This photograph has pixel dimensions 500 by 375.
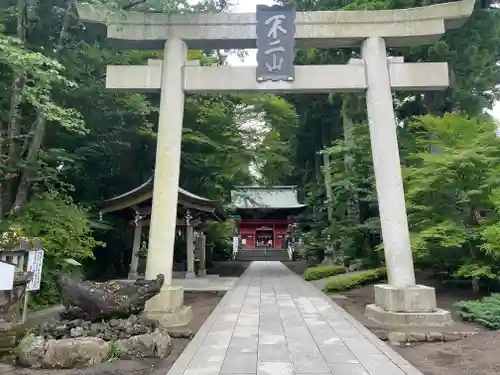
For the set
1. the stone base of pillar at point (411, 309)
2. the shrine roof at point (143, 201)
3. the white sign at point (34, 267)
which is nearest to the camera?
the white sign at point (34, 267)

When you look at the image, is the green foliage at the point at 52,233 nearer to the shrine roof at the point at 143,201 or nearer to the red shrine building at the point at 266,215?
the shrine roof at the point at 143,201

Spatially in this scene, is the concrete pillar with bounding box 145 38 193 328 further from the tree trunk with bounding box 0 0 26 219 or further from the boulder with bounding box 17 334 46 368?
the tree trunk with bounding box 0 0 26 219

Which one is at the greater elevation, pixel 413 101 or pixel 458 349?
pixel 413 101

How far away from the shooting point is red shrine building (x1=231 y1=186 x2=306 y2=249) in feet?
115

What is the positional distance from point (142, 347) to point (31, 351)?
1.36 m

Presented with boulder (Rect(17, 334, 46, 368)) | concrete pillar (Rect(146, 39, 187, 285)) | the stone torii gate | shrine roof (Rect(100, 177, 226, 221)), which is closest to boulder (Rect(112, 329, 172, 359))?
boulder (Rect(17, 334, 46, 368))

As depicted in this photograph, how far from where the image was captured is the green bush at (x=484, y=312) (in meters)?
7.29

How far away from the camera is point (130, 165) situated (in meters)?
18.2

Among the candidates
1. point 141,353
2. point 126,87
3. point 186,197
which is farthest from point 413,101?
point 141,353

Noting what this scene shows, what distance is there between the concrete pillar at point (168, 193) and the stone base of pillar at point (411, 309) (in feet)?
12.7

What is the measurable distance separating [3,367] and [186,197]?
36.6 ft

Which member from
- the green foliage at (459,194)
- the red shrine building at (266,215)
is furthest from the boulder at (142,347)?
the red shrine building at (266,215)

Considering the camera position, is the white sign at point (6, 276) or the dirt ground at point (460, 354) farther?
the white sign at point (6, 276)

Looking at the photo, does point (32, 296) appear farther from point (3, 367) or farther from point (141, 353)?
point (141, 353)
